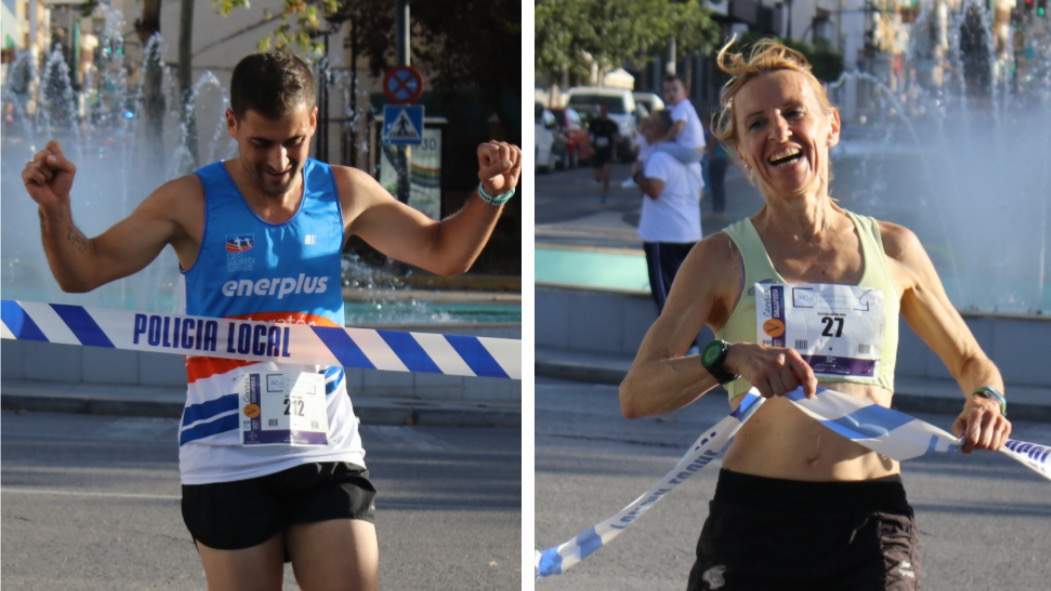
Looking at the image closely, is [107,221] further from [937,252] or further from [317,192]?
[317,192]

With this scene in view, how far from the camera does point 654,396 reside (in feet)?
11.2

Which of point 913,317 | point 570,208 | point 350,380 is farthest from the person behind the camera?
point 570,208

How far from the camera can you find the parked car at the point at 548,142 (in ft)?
122

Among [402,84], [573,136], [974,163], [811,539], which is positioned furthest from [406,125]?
[573,136]

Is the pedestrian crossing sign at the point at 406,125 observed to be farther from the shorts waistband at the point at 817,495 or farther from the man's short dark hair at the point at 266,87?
the shorts waistband at the point at 817,495

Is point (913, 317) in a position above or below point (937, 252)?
above

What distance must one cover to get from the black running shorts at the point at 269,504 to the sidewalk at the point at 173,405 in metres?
8.01

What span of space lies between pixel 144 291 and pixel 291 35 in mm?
4828

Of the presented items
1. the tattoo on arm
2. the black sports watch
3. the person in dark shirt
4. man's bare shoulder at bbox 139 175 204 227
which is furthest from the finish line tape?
the person in dark shirt

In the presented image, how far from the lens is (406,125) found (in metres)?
18.2

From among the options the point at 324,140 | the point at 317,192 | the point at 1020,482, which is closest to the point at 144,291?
the point at 324,140

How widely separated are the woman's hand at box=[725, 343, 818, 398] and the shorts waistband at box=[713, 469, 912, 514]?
303 millimetres

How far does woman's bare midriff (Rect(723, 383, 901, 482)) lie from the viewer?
346cm

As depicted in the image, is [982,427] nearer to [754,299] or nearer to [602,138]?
[754,299]
